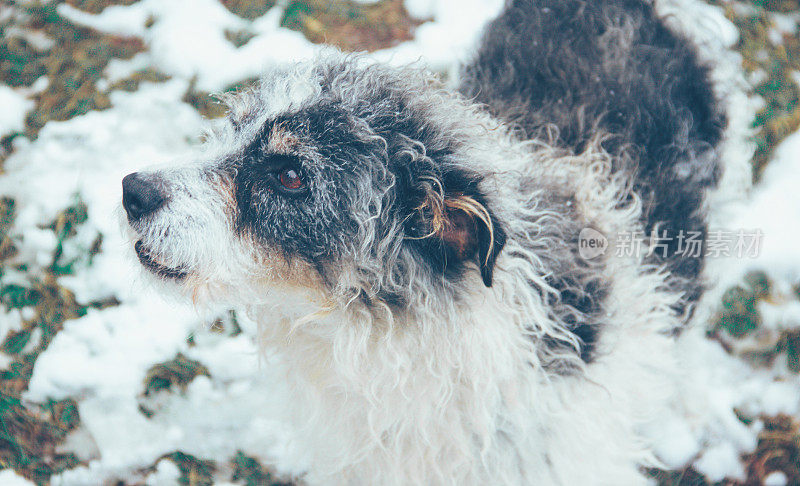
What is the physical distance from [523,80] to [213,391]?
6.87 feet

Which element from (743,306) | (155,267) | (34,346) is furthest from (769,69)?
(34,346)

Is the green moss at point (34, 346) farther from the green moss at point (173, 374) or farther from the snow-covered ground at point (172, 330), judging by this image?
the green moss at point (173, 374)

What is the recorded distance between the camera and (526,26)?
9.73 feet

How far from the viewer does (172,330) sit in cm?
326

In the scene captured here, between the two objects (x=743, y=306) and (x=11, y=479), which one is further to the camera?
(x=743, y=306)

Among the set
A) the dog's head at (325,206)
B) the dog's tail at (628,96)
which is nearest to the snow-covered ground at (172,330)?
the dog's head at (325,206)

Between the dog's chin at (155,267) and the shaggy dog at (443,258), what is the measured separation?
0.5 inches

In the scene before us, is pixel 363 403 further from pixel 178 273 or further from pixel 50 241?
pixel 50 241

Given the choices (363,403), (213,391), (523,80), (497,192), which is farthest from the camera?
(213,391)

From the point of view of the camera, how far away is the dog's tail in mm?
2596

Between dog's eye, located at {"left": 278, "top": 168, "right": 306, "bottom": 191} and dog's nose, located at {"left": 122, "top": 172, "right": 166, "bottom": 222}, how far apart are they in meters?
0.37

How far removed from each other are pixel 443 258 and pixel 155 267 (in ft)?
3.05

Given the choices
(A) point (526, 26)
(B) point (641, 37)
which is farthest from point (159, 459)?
(B) point (641, 37)

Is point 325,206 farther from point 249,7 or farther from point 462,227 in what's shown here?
point 249,7
